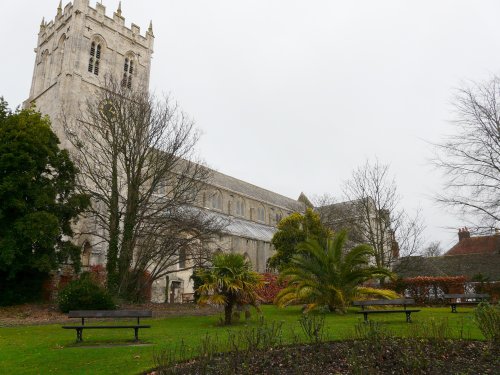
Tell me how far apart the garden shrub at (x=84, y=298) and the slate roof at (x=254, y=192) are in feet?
100

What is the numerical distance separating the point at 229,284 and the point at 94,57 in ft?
115

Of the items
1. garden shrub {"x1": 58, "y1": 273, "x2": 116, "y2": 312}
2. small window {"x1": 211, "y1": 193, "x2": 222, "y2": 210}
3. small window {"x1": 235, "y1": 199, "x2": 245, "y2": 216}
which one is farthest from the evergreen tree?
small window {"x1": 235, "y1": 199, "x2": 245, "y2": 216}

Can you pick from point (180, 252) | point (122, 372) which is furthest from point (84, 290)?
point (122, 372)

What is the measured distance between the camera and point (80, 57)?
1523 inches

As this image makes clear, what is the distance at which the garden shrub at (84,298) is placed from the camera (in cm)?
1712

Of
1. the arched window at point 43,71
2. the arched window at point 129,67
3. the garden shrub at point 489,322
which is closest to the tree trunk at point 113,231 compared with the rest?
the garden shrub at point 489,322

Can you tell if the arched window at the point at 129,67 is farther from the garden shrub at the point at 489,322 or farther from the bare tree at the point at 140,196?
the garden shrub at the point at 489,322

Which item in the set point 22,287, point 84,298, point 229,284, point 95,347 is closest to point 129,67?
point 22,287

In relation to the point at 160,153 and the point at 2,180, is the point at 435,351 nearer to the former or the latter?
the point at 160,153

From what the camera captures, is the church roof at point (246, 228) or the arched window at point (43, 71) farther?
the church roof at point (246, 228)

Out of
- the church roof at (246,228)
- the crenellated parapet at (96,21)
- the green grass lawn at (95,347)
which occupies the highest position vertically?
the crenellated parapet at (96,21)

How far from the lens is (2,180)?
63.7 feet

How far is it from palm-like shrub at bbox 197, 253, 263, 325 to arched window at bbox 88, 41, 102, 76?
32.7 metres

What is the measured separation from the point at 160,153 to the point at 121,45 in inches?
1053
